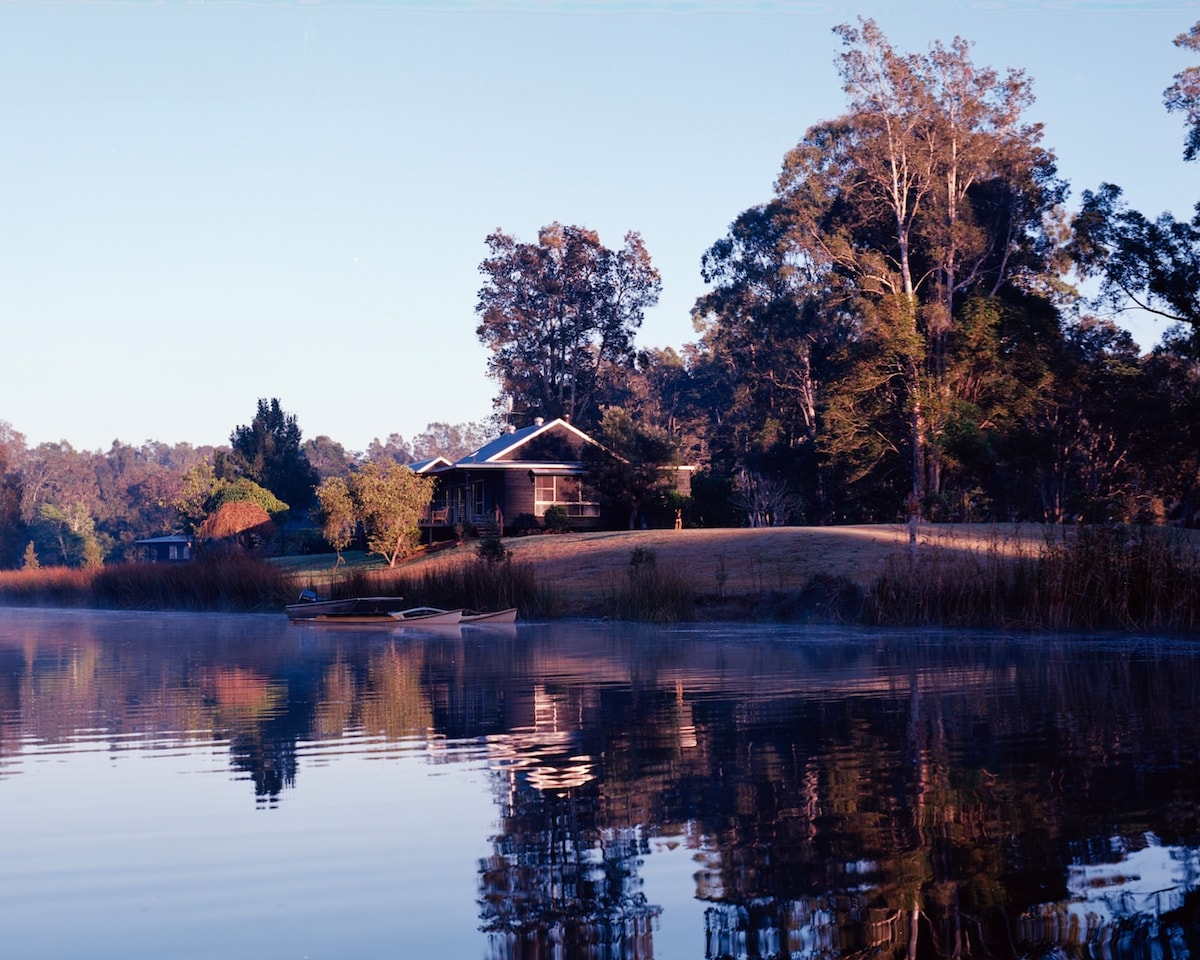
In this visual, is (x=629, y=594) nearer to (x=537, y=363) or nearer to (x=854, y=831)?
(x=854, y=831)

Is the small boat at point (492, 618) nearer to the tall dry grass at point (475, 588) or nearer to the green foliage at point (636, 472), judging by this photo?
the tall dry grass at point (475, 588)

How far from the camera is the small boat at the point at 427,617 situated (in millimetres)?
27620

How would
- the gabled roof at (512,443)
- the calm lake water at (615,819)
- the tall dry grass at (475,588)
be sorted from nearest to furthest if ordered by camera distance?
the calm lake water at (615,819) < the tall dry grass at (475,588) < the gabled roof at (512,443)

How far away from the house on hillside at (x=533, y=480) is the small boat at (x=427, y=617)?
94.1 ft

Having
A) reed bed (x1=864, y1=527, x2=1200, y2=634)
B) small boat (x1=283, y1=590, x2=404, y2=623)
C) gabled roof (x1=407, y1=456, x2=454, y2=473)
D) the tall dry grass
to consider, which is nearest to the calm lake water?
reed bed (x1=864, y1=527, x2=1200, y2=634)

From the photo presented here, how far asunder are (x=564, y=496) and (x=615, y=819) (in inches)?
2072

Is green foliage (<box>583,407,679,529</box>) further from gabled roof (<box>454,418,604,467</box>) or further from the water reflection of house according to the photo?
the water reflection of house

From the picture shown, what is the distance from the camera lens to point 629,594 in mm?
27609

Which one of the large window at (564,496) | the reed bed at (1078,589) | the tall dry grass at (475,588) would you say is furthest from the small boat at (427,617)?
the large window at (564,496)

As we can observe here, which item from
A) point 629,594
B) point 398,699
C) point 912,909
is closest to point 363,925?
point 912,909

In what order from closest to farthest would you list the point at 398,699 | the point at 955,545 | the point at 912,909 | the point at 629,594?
the point at 912,909, the point at 398,699, the point at 629,594, the point at 955,545

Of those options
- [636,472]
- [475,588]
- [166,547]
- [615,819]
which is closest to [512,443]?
[636,472]

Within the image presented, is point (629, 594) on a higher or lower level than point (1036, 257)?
lower

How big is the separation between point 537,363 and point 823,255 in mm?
26342
